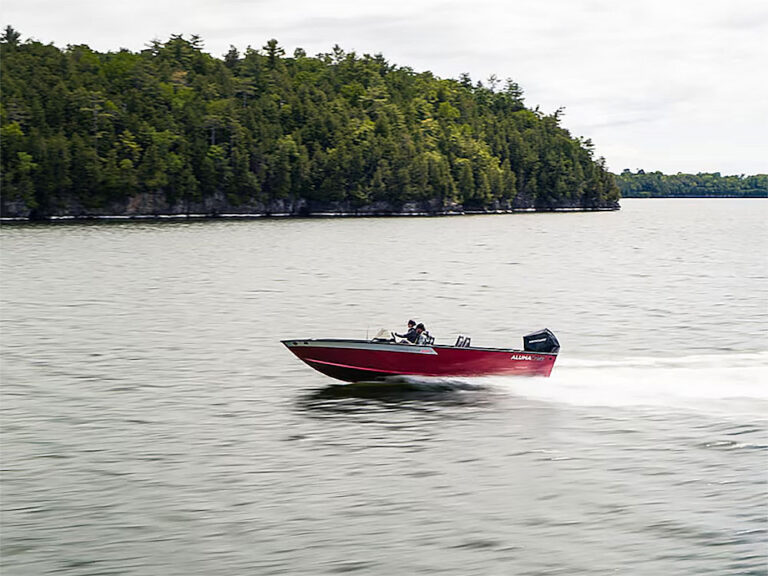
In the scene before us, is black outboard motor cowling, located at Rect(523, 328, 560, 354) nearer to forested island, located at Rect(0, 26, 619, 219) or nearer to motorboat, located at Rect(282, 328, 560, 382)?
motorboat, located at Rect(282, 328, 560, 382)

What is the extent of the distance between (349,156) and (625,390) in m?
169

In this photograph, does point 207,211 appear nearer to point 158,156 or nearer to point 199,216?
point 199,216

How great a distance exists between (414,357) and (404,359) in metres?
0.26

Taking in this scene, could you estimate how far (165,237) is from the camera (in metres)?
102

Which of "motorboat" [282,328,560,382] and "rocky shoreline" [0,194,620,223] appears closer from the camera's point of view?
"motorboat" [282,328,560,382]

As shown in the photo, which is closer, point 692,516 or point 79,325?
point 692,516

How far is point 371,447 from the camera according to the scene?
18906 millimetres

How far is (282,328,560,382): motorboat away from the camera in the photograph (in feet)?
75.4

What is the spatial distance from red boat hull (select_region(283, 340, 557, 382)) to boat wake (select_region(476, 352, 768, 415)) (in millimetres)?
862

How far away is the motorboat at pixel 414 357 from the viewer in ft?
75.4

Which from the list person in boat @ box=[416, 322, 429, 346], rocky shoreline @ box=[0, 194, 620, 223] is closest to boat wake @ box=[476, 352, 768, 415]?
person in boat @ box=[416, 322, 429, 346]

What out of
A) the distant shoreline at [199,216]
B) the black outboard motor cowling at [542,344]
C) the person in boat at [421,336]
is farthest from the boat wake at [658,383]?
the distant shoreline at [199,216]

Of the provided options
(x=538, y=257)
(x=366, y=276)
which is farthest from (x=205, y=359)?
(x=538, y=257)

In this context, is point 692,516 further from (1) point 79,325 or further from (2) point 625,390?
(1) point 79,325
